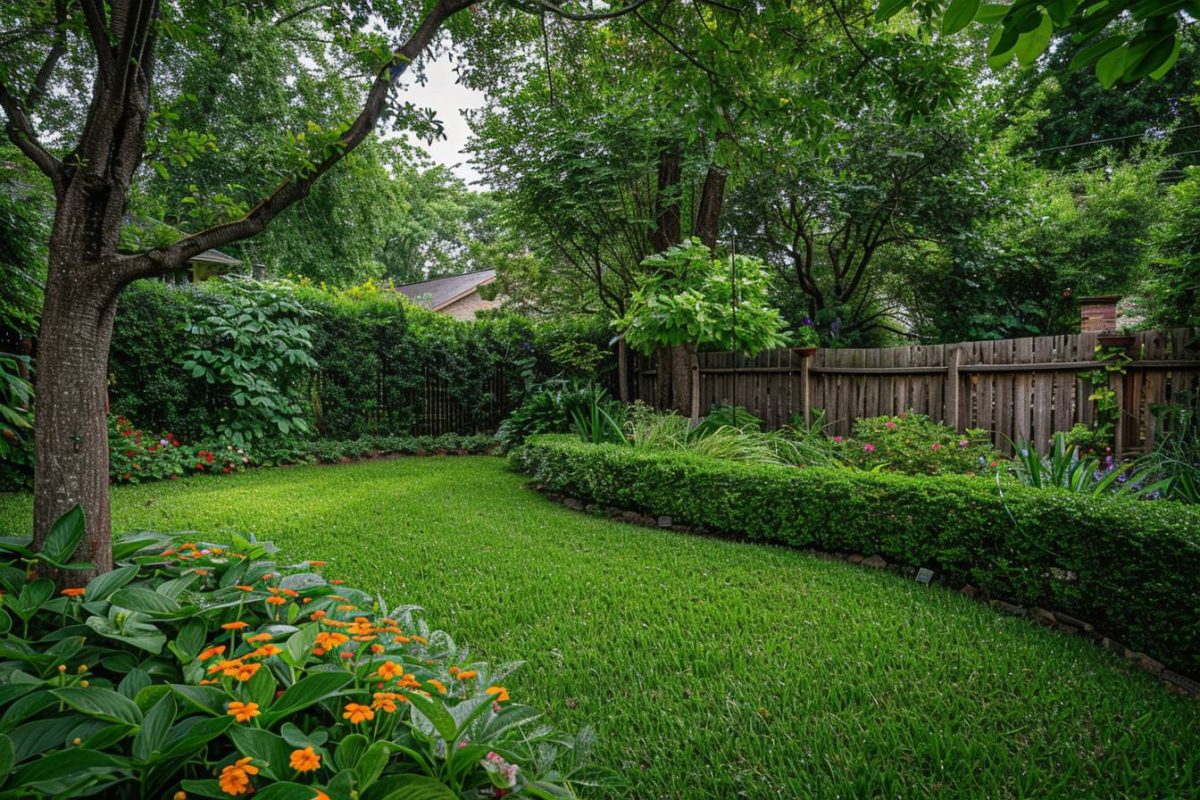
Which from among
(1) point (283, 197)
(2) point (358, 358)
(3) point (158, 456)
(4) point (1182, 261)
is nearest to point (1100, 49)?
(1) point (283, 197)

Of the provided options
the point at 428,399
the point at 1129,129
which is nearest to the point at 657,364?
the point at 428,399

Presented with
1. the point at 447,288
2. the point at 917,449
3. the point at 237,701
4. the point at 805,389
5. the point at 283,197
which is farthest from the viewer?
the point at 447,288

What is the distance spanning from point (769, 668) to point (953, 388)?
4.56 m

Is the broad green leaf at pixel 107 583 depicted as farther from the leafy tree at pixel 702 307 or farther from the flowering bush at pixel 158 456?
the flowering bush at pixel 158 456

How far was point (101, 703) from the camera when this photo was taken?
1164 millimetres

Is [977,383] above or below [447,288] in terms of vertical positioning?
below

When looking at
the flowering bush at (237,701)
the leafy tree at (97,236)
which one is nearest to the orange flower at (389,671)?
the flowering bush at (237,701)

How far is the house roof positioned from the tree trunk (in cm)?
1884

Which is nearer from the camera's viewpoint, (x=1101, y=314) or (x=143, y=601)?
(x=143, y=601)

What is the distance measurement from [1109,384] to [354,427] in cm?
871

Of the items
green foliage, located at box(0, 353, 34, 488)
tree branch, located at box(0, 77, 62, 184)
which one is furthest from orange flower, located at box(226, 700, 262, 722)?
green foliage, located at box(0, 353, 34, 488)

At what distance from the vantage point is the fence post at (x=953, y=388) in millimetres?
5656

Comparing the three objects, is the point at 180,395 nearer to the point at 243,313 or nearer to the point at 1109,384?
the point at 243,313

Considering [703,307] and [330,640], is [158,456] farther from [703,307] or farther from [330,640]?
[330,640]
